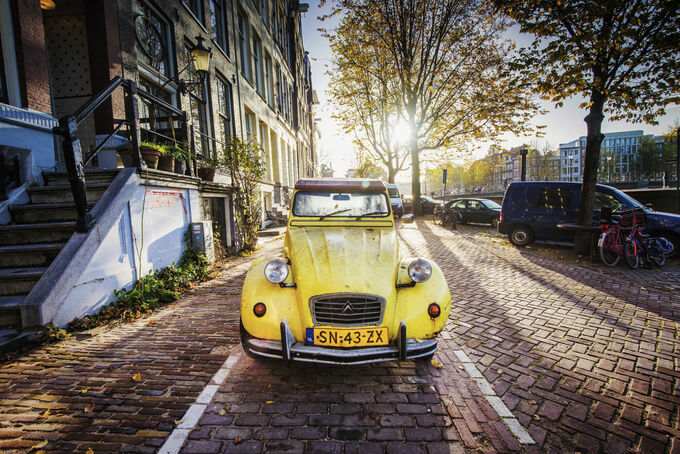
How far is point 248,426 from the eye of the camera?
7.04ft

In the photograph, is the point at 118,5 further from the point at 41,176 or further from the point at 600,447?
the point at 600,447

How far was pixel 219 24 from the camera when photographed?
12609mm

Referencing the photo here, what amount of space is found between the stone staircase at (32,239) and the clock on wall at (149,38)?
4731 mm

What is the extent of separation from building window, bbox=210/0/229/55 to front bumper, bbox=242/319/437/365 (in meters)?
13.6

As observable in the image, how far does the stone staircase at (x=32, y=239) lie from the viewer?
3387mm

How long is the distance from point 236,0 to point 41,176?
42.8 feet

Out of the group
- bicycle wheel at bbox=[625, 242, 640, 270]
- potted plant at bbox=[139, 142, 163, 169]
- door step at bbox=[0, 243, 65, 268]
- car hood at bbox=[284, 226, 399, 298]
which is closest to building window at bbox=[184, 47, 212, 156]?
potted plant at bbox=[139, 142, 163, 169]

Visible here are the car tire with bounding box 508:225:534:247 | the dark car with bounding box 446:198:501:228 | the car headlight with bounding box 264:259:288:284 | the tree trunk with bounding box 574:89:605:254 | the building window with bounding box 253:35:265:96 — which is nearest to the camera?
the car headlight with bounding box 264:259:288:284

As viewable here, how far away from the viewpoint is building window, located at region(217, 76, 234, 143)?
39.4 ft

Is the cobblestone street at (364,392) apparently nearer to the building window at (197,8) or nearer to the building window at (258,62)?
the building window at (197,8)

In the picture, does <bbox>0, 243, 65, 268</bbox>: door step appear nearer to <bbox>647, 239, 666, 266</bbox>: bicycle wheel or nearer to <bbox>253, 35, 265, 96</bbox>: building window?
<bbox>647, 239, 666, 266</bbox>: bicycle wheel

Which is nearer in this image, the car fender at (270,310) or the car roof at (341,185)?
the car fender at (270,310)

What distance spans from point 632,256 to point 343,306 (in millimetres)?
8092

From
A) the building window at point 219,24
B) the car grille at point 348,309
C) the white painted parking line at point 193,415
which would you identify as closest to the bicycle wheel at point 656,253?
the car grille at point 348,309
